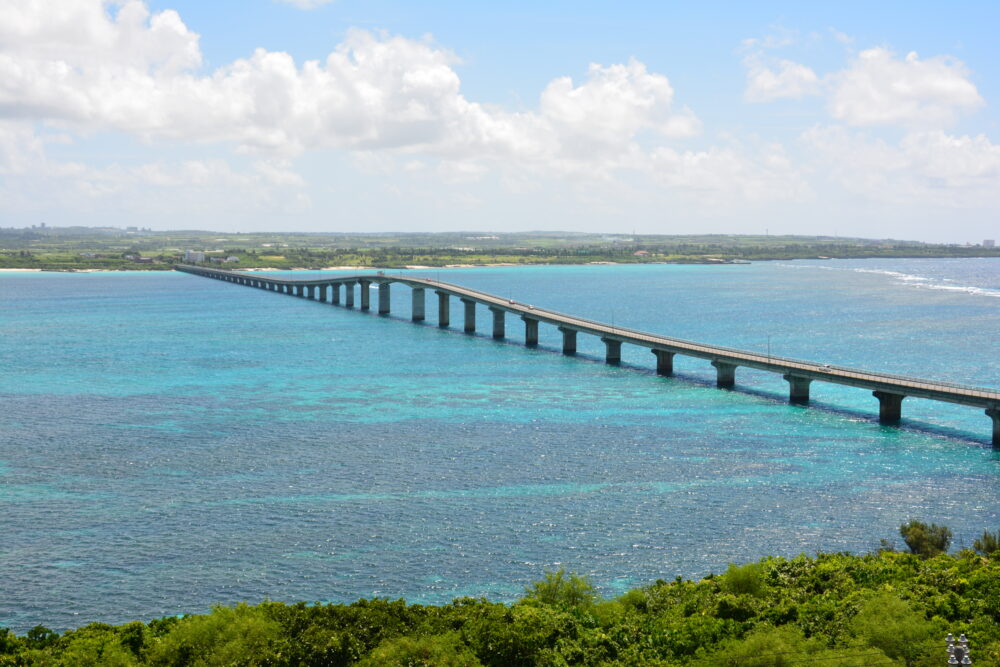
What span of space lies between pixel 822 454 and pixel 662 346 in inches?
1449

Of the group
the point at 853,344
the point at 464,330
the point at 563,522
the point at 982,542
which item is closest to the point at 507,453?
the point at 563,522

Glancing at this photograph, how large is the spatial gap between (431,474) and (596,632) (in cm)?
2812

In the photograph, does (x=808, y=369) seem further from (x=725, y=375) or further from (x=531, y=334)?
(x=531, y=334)

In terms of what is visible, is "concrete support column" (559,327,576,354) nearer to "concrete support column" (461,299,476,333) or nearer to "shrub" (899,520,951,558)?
"concrete support column" (461,299,476,333)

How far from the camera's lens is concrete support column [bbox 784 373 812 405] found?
8425 centimetres

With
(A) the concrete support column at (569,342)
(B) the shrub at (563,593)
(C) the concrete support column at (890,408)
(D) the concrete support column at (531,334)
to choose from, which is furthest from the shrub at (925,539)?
(D) the concrete support column at (531,334)

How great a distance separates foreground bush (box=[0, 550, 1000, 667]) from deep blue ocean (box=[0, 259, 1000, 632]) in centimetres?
712

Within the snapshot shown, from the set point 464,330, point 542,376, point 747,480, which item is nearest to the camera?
point 747,480

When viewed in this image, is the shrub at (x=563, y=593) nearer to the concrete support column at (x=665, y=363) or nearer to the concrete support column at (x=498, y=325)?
the concrete support column at (x=665, y=363)

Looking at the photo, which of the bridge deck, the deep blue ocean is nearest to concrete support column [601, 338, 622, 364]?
the bridge deck

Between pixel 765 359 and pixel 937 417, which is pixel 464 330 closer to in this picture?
pixel 765 359

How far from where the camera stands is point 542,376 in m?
102

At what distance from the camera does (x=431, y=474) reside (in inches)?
2386

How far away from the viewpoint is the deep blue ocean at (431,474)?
4503cm
